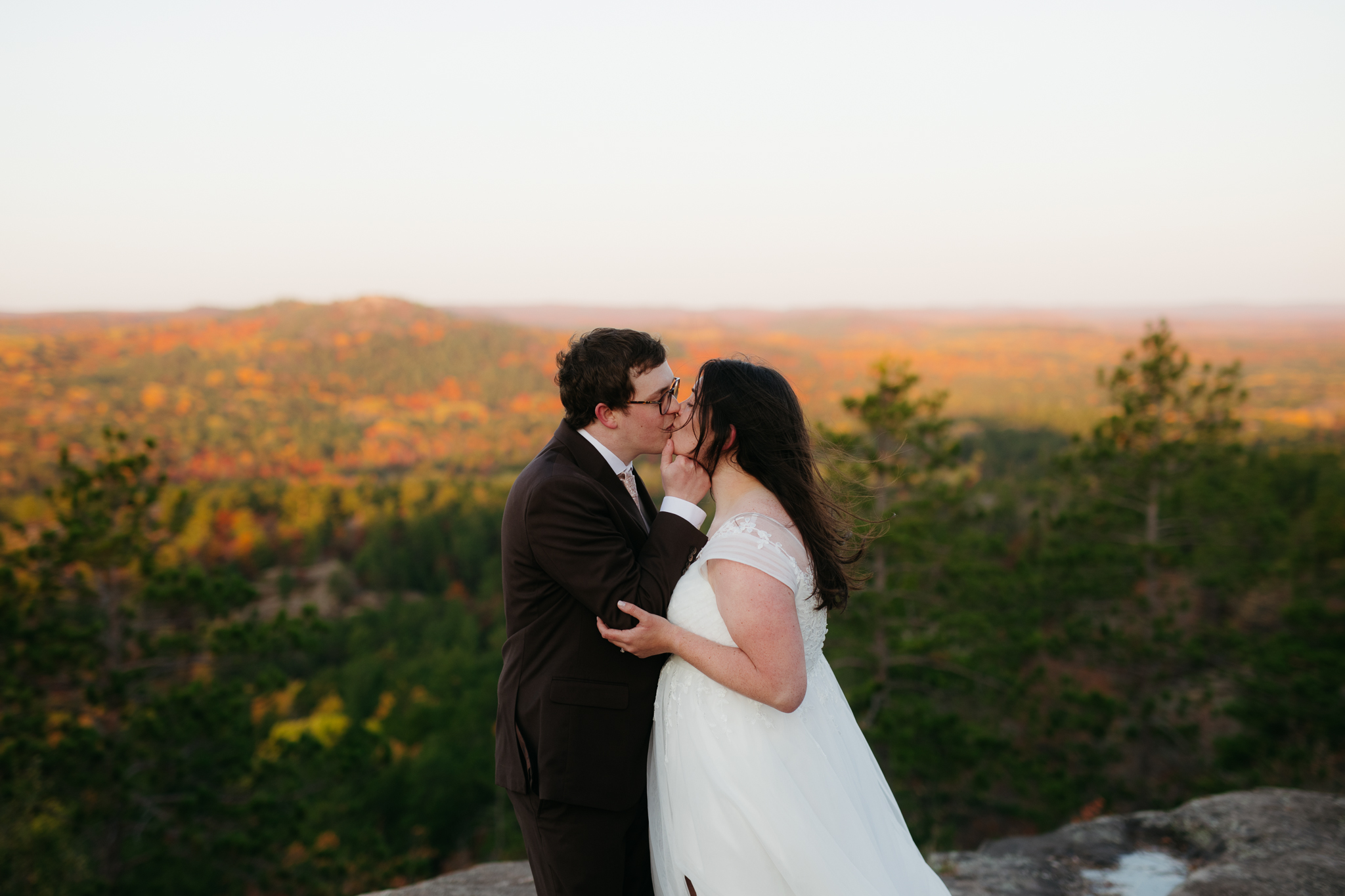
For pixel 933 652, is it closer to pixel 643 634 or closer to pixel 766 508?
pixel 766 508

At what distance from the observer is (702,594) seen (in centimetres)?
215

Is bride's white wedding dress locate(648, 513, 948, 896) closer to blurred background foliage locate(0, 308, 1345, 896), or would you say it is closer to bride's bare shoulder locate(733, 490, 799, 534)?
bride's bare shoulder locate(733, 490, 799, 534)

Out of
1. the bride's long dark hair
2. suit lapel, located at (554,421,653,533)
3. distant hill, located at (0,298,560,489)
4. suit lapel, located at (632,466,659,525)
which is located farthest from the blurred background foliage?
distant hill, located at (0,298,560,489)

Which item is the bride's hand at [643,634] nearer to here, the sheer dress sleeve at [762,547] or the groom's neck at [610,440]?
the sheer dress sleeve at [762,547]

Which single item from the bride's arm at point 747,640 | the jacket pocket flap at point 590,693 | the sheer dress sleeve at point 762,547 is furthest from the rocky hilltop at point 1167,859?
the sheer dress sleeve at point 762,547

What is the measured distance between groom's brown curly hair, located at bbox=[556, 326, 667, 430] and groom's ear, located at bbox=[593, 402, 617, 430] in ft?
0.04

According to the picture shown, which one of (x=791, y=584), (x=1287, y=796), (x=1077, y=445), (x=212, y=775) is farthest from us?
(x=1077, y=445)

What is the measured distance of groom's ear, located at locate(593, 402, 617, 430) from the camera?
2445mm

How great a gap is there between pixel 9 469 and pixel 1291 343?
8327cm

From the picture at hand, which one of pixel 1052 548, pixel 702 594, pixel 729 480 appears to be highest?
pixel 729 480

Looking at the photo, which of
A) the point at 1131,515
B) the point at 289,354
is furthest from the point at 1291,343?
the point at 289,354

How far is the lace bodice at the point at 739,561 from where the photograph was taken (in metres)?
2.06

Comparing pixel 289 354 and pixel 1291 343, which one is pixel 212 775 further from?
pixel 289 354

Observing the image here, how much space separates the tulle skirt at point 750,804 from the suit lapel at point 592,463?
0.52m
